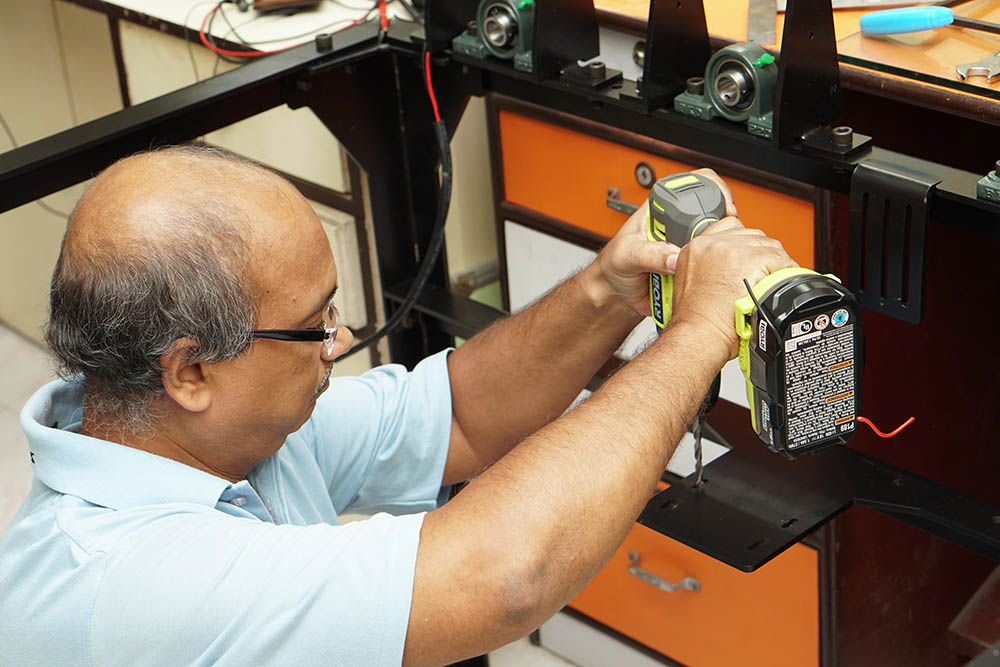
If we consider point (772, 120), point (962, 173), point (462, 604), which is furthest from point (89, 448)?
point (962, 173)

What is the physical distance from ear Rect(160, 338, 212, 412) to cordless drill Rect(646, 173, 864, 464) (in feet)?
1.53

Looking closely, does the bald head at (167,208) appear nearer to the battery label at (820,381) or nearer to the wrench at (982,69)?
the battery label at (820,381)

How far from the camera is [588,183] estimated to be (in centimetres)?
178

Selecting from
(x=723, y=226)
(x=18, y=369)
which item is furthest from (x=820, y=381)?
(x=18, y=369)

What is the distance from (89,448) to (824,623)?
3.56 ft

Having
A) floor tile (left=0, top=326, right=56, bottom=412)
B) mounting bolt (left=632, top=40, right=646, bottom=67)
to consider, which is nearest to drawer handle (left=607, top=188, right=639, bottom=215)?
mounting bolt (left=632, top=40, right=646, bottom=67)

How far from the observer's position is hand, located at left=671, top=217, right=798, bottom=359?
1071 millimetres

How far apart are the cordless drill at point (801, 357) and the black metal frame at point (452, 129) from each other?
201 millimetres

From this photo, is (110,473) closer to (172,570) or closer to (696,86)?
(172,570)

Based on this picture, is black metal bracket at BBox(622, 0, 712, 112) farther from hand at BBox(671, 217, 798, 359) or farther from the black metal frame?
hand at BBox(671, 217, 798, 359)

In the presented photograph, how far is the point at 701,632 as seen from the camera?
77.1 inches

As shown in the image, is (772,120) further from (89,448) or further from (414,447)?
(89,448)

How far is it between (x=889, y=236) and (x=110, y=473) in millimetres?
756

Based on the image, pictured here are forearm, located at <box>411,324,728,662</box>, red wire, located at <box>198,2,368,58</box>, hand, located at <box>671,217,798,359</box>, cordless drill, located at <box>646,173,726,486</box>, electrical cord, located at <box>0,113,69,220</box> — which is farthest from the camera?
electrical cord, located at <box>0,113,69,220</box>
